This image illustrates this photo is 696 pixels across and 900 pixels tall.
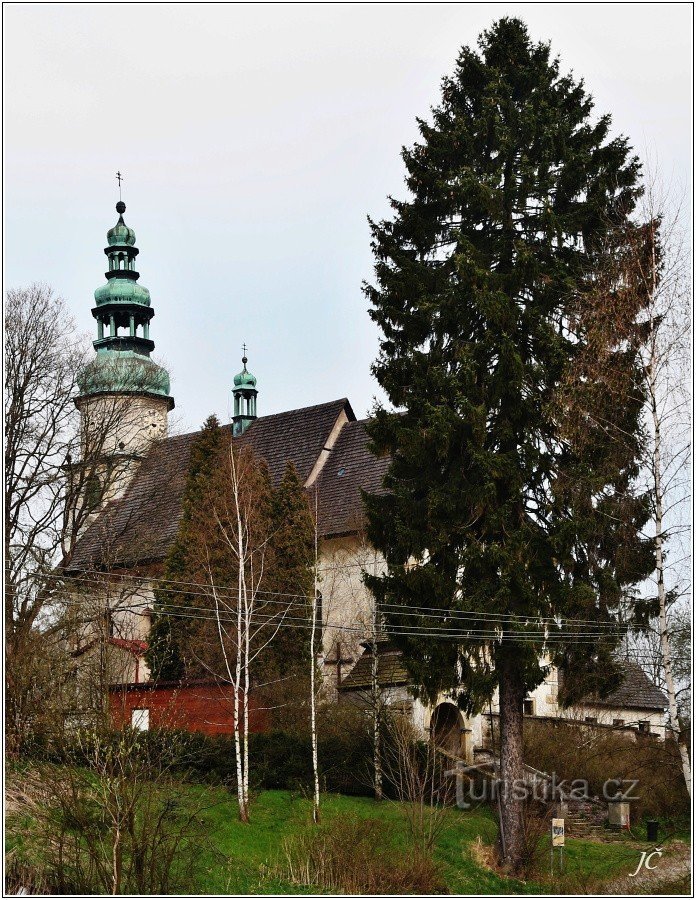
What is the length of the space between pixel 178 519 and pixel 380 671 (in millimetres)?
11156

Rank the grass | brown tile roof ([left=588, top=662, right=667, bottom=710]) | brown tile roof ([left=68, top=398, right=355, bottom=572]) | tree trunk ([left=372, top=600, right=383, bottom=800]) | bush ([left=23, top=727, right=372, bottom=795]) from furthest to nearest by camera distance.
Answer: brown tile roof ([left=588, top=662, right=667, bottom=710]), brown tile roof ([left=68, top=398, right=355, bottom=572]), bush ([left=23, top=727, right=372, bottom=795]), tree trunk ([left=372, top=600, right=383, bottom=800]), the grass

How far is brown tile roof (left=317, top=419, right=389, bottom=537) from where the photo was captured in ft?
108

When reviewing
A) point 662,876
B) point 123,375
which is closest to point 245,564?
point 662,876

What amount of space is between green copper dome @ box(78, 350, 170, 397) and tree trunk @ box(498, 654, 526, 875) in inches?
516

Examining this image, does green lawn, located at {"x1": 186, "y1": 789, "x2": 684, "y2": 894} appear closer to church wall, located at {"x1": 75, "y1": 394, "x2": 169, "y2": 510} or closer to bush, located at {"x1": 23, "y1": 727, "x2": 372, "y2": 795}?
A: bush, located at {"x1": 23, "y1": 727, "x2": 372, "y2": 795}

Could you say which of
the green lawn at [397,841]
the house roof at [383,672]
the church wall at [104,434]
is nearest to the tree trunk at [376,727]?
the green lawn at [397,841]

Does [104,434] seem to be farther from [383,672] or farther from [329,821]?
[329,821]

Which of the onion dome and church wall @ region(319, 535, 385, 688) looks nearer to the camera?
church wall @ region(319, 535, 385, 688)

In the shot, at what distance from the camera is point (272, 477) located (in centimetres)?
3703

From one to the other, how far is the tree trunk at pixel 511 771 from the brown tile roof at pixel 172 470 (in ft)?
52.7

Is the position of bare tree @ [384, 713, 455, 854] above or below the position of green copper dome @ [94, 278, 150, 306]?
below

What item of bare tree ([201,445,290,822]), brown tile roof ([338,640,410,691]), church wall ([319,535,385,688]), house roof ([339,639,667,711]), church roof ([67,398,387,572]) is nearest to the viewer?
bare tree ([201,445,290,822])

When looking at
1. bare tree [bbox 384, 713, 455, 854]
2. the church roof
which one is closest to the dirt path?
bare tree [bbox 384, 713, 455, 854]

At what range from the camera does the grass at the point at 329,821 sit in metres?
16.5
